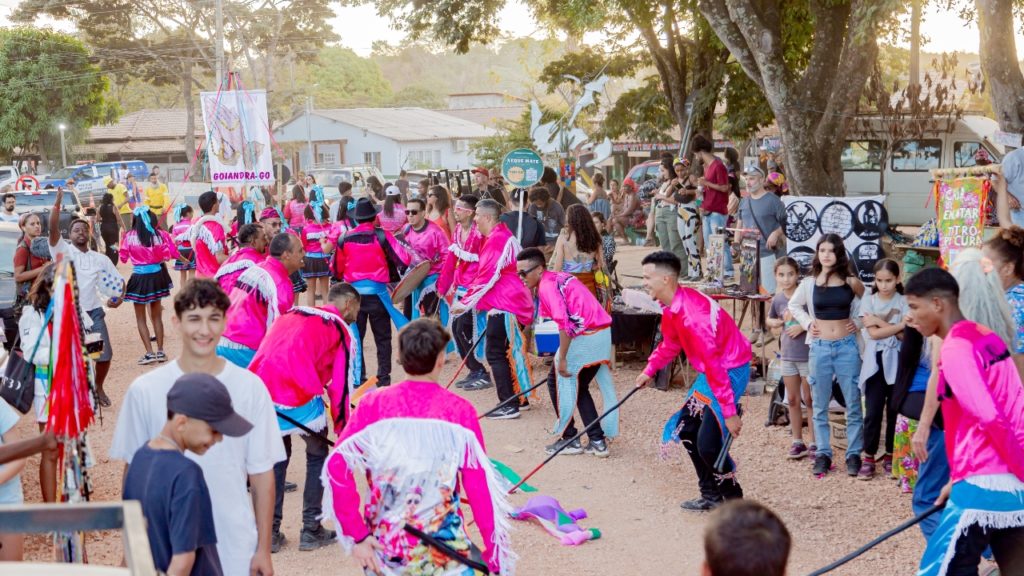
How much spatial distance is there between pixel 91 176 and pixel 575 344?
3260 centimetres

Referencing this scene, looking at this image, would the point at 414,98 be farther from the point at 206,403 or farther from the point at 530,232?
the point at 206,403

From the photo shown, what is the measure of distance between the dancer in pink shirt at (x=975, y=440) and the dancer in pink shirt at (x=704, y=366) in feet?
7.00

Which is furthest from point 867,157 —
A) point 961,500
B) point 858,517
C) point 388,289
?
point 961,500

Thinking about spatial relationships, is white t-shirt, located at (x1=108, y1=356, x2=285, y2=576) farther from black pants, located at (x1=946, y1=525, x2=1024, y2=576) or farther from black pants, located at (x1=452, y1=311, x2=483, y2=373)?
black pants, located at (x1=452, y1=311, x2=483, y2=373)

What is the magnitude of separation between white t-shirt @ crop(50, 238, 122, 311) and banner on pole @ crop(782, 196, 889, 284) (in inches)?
258

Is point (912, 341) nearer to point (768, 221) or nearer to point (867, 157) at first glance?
point (768, 221)

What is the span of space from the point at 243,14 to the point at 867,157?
31.9 metres

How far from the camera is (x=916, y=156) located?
958 inches

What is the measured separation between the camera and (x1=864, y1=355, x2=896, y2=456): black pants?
755cm

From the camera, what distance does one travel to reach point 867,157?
81.5ft

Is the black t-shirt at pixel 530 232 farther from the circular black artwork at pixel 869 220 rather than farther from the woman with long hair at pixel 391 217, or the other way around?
the circular black artwork at pixel 869 220

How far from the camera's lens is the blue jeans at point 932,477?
5.09 m

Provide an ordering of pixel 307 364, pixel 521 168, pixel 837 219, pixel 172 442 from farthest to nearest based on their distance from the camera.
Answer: pixel 521 168 → pixel 837 219 → pixel 307 364 → pixel 172 442

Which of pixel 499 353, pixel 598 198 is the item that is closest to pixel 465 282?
pixel 499 353
